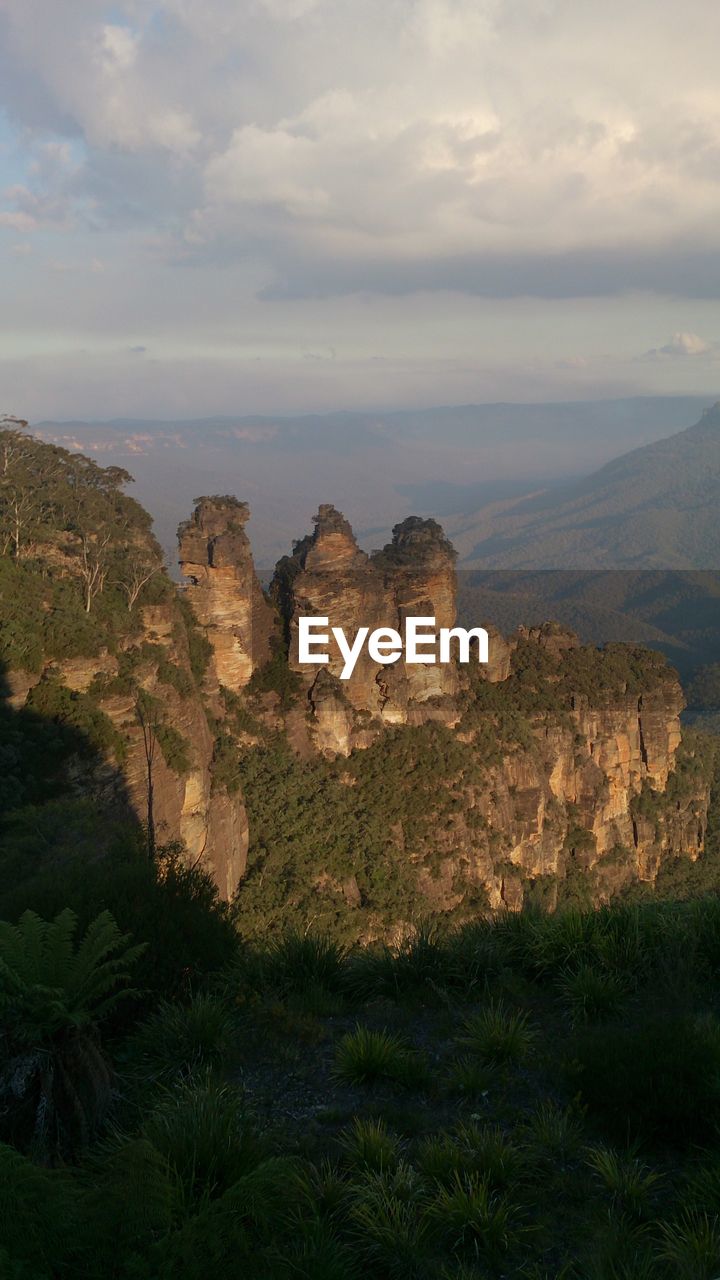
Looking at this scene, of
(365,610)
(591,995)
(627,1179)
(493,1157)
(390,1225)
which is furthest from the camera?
(365,610)

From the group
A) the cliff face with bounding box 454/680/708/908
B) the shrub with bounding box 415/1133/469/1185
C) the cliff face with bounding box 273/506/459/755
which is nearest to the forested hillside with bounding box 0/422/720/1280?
the shrub with bounding box 415/1133/469/1185

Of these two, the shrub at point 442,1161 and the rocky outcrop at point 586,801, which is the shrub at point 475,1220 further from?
the rocky outcrop at point 586,801

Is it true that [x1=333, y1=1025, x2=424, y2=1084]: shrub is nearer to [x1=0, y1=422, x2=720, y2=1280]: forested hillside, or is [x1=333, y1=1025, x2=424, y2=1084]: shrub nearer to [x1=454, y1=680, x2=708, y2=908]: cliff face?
[x1=0, y1=422, x2=720, y2=1280]: forested hillside

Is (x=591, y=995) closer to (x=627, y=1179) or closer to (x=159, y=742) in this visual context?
(x=627, y=1179)

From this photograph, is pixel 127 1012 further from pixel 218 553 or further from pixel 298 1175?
pixel 218 553

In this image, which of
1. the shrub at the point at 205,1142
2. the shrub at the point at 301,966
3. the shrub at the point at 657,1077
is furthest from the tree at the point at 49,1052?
the shrub at the point at 657,1077

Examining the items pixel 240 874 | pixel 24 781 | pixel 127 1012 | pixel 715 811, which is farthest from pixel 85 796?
pixel 715 811

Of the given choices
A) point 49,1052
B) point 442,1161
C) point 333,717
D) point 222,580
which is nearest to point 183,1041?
point 49,1052
